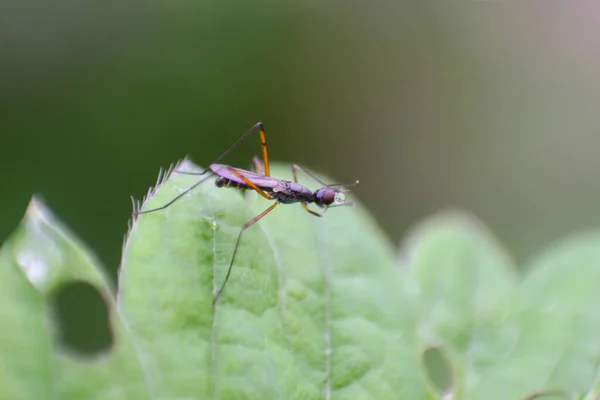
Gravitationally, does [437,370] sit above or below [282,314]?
above

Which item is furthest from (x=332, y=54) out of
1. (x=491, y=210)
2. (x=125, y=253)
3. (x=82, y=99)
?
(x=125, y=253)

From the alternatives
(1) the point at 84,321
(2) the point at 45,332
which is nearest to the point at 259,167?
(2) the point at 45,332

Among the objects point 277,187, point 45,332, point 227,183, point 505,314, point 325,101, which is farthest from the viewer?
point 325,101

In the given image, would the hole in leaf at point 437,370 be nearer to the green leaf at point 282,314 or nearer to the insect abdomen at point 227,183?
the green leaf at point 282,314

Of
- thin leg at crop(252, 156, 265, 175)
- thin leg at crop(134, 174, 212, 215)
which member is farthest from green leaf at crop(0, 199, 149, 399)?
thin leg at crop(252, 156, 265, 175)

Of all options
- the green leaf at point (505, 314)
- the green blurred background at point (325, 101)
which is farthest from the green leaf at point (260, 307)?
the green blurred background at point (325, 101)

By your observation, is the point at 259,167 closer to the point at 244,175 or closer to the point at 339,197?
the point at 244,175
